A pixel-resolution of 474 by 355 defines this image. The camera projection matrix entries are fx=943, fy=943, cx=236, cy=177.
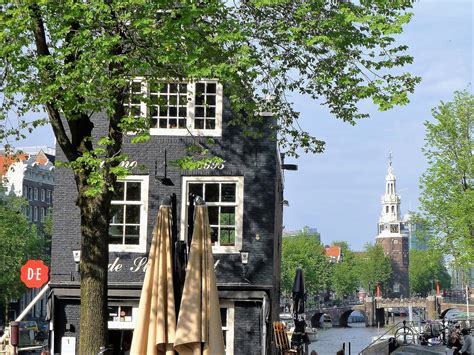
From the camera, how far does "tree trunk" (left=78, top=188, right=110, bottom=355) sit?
40.4ft

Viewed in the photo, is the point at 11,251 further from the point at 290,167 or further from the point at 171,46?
the point at 171,46

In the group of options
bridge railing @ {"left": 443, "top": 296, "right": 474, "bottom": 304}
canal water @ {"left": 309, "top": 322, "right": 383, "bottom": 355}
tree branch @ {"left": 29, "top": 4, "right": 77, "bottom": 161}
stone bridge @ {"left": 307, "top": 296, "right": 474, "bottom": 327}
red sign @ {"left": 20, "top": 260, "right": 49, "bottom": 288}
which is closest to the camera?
tree branch @ {"left": 29, "top": 4, "right": 77, "bottom": 161}

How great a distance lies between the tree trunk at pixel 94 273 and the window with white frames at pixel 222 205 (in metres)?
8.15

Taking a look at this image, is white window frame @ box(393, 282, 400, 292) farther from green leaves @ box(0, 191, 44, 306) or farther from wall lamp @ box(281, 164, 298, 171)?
wall lamp @ box(281, 164, 298, 171)

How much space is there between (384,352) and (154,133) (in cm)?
718

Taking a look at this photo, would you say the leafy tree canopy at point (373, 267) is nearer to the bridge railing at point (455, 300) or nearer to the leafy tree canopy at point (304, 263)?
the bridge railing at point (455, 300)

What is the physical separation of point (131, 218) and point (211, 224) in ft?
5.88

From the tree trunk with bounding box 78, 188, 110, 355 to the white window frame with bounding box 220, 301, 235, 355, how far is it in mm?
8204

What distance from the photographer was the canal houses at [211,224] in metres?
20.5

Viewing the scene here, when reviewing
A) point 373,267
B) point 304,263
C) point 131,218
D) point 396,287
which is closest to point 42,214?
point 304,263

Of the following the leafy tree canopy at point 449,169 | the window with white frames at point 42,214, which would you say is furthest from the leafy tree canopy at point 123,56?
the window with white frames at point 42,214

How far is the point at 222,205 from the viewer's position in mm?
20734

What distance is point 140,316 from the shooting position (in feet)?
39.0

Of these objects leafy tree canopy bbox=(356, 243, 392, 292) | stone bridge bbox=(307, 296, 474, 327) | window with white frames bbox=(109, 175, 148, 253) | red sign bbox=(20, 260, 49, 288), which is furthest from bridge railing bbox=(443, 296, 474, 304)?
red sign bbox=(20, 260, 49, 288)
